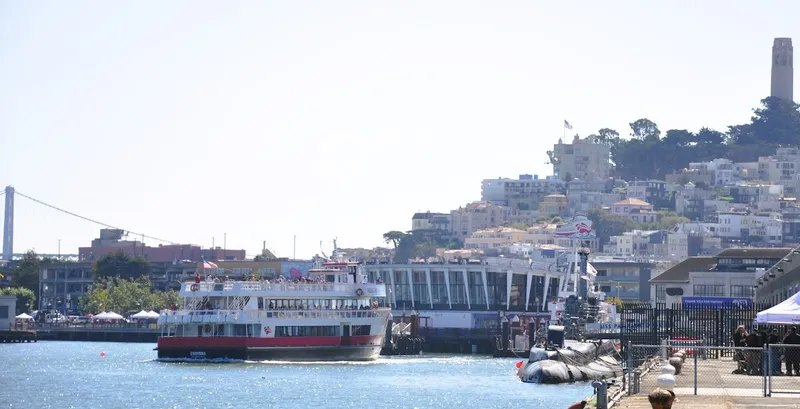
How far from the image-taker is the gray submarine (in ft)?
257

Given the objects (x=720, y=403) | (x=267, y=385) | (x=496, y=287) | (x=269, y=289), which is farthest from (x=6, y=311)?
(x=720, y=403)

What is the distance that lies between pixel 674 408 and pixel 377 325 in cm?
6877

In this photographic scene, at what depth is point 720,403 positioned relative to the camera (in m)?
33.2

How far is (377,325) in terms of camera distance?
3959 inches

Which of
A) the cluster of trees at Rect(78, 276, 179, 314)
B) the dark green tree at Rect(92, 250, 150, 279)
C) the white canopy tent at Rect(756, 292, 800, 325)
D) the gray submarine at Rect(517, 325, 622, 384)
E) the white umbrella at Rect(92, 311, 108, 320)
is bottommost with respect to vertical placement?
the gray submarine at Rect(517, 325, 622, 384)

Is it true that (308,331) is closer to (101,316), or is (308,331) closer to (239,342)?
(239,342)

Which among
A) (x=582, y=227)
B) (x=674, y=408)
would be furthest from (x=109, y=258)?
(x=674, y=408)

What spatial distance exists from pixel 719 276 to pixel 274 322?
3711 centimetres

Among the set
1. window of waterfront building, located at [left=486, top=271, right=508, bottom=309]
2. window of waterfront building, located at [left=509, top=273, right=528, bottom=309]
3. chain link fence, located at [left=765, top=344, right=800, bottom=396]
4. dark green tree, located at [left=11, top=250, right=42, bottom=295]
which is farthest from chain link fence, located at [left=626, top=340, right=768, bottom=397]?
dark green tree, located at [left=11, top=250, right=42, bottom=295]

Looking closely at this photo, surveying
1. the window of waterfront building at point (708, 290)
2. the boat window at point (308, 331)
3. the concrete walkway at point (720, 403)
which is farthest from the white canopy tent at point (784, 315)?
the window of waterfront building at point (708, 290)

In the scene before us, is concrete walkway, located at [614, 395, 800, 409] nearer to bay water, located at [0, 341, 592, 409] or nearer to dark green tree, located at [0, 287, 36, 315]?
bay water, located at [0, 341, 592, 409]

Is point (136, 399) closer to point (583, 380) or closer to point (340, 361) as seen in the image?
point (583, 380)

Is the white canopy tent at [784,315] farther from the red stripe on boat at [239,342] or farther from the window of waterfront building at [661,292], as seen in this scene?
the window of waterfront building at [661,292]

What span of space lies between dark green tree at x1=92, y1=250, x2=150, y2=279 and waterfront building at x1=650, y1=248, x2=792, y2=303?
71427 mm
